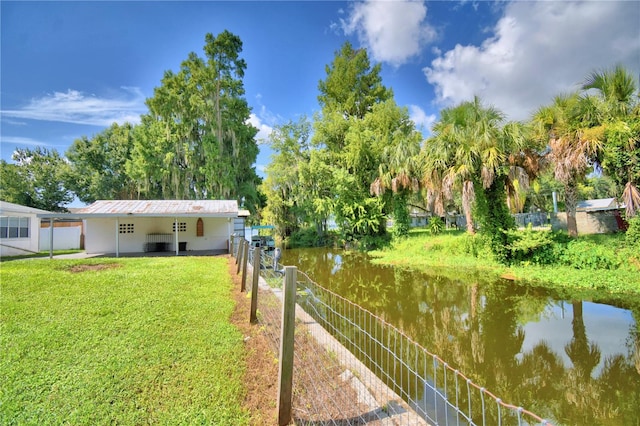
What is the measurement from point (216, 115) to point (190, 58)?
517cm

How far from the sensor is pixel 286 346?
8.29ft

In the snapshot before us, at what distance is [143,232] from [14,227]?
5545 mm

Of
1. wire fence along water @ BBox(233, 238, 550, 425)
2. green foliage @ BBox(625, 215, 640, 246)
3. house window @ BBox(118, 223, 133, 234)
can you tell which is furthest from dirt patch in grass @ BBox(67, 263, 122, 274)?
green foliage @ BBox(625, 215, 640, 246)

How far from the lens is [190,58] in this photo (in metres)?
23.2

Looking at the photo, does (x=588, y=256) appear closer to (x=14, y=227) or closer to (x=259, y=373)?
(x=259, y=373)

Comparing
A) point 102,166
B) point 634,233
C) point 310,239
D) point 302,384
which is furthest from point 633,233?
point 102,166

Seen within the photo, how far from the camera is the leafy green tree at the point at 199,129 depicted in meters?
22.7

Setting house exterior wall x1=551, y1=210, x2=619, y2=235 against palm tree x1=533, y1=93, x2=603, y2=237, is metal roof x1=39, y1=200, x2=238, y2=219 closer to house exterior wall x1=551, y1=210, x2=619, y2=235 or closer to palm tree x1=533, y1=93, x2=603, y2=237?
palm tree x1=533, y1=93, x2=603, y2=237

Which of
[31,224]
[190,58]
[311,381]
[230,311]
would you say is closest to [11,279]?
[230,311]

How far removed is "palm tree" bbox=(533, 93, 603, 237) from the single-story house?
43.5 feet

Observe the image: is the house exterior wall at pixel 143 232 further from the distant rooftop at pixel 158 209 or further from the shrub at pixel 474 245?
the shrub at pixel 474 245

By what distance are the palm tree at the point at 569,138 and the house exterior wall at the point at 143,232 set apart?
14.7 m

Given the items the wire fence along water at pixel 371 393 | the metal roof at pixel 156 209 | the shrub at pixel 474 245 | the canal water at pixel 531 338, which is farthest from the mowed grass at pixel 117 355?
the shrub at pixel 474 245

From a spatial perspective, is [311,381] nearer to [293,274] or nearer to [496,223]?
[293,274]
